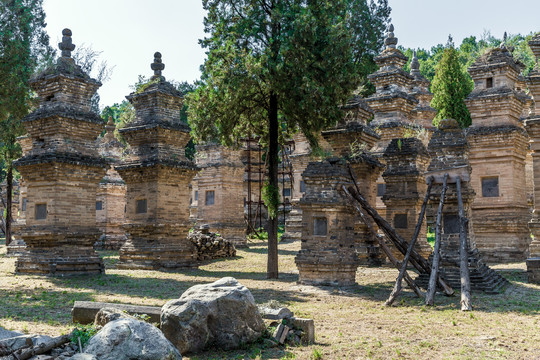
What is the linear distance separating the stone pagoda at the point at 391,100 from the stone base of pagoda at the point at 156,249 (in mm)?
8850

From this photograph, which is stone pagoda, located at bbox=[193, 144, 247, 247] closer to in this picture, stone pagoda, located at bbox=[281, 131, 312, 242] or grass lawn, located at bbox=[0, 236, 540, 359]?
stone pagoda, located at bbox=[281, 131, 312, 242]

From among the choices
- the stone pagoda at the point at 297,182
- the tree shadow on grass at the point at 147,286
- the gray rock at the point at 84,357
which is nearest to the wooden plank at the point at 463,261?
the tree shadow on grass at the point at 147,286

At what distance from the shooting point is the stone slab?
7604 millimetres

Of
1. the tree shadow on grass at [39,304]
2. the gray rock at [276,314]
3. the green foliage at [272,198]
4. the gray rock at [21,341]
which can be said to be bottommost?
the tree shadow on grass at [39,304]

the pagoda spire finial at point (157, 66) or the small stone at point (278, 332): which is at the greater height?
the pagoda spire finial at point (157, 66)

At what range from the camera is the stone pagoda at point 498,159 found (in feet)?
61.6

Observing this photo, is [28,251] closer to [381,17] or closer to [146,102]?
[146,102]

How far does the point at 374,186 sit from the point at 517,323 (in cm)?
988

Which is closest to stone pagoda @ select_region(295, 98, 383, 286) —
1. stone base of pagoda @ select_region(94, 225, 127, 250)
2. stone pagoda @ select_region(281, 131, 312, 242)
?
stone pagoda @ select_region(281, 131, 312, 242)

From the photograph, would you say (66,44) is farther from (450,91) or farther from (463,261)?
(450,91)

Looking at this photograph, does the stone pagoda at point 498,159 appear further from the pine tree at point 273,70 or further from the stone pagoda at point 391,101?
the pine tree at point 273,70

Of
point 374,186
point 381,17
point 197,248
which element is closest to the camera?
point 374,186

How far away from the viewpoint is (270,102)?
16.2m

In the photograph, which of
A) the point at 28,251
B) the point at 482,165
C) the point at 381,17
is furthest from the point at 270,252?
the point at 381,17
